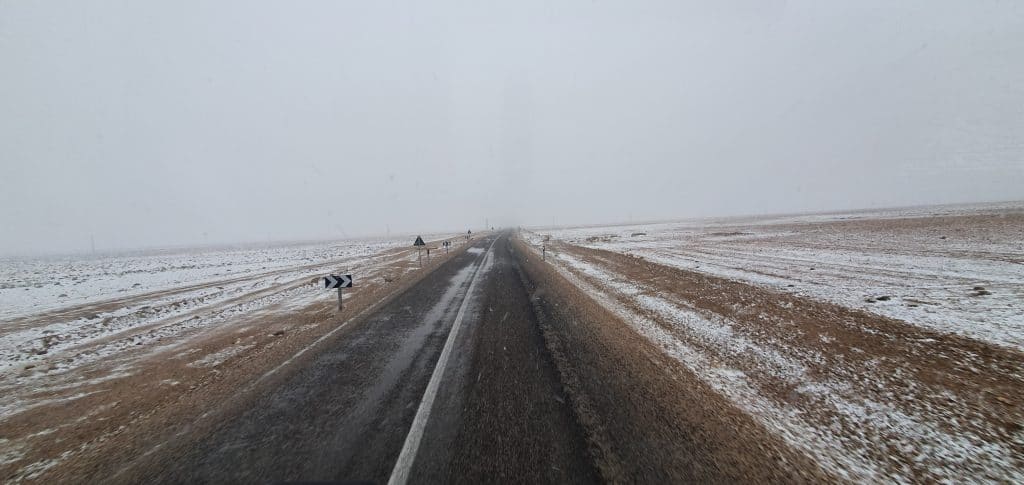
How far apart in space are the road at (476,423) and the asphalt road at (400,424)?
0.06ft

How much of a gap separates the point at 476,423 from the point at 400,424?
884 mm

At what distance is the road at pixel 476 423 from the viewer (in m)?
3.14

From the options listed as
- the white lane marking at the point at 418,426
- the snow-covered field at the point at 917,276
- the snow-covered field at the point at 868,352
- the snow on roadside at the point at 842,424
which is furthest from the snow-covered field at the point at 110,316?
the snow-covered field at the point at 917,276

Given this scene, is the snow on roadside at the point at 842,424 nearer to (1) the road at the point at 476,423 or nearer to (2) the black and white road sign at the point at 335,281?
(1) the road at the point at 476,423

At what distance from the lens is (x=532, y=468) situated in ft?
10.2

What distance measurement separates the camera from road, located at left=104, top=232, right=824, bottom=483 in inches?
124

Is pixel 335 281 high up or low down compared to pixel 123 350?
up

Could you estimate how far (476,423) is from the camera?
385cm

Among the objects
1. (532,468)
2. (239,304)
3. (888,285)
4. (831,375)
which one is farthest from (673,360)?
(239,304)

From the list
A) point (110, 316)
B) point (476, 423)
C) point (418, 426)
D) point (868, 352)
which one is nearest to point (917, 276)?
point (868, 352)

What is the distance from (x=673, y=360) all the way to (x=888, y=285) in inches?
390

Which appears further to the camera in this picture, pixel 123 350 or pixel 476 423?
pixel 123 350

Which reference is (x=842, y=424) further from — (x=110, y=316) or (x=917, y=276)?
(x=110, y=316)

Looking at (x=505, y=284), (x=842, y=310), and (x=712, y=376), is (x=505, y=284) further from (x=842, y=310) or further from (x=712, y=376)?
(x=842, y=310)
